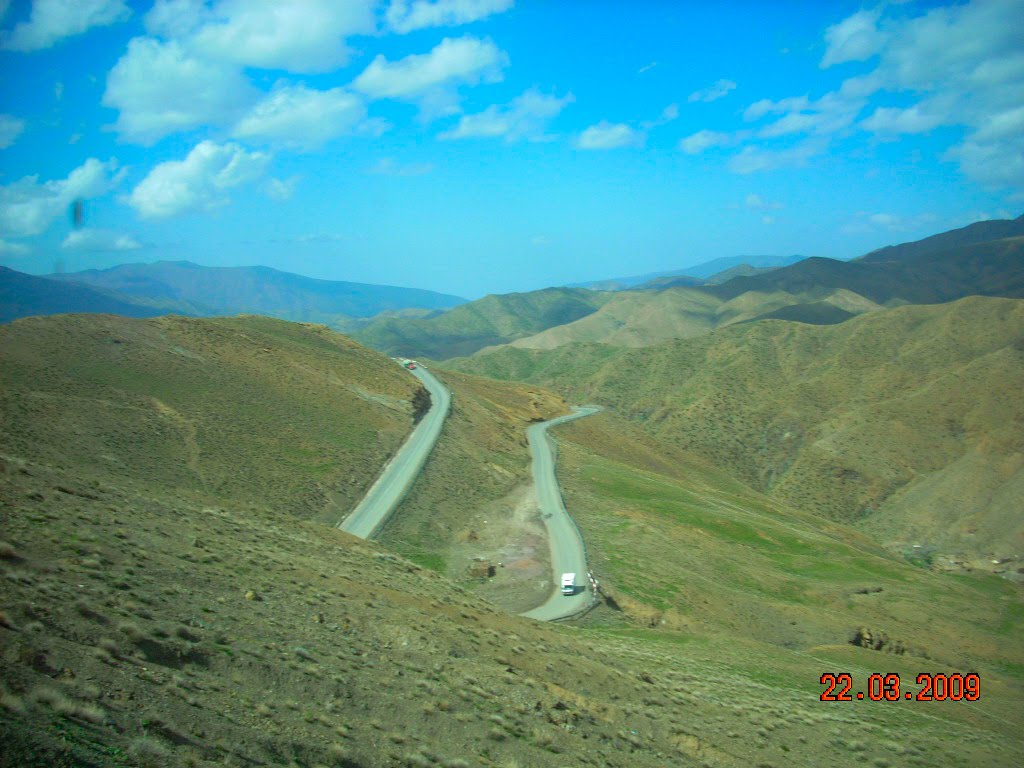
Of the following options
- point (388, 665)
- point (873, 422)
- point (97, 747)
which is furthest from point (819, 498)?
point (97, 747)

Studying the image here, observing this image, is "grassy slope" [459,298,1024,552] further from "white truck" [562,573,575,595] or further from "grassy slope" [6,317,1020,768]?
"grassy slope" [6,317,1020,768]

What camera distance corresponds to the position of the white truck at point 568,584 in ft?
106

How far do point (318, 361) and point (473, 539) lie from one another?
28.4 meters

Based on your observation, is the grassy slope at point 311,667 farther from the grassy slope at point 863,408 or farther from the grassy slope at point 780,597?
the grassy slope at point 863,408

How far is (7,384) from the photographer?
3303 centimetres

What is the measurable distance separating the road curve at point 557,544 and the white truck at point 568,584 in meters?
0.24

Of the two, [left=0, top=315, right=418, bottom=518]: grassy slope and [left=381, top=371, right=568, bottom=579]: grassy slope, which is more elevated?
[left=0, top=315, right=418, bottom=518]: grassy slope

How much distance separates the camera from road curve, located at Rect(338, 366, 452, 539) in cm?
3597

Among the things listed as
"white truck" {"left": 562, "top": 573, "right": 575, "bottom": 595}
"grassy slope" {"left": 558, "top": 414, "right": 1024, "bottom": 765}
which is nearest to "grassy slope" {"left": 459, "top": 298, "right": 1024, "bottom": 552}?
"grassy slope" {"left": 558, "top": 414, "right": 1024, "bottom": 765}

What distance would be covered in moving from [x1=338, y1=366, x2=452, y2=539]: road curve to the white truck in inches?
401
